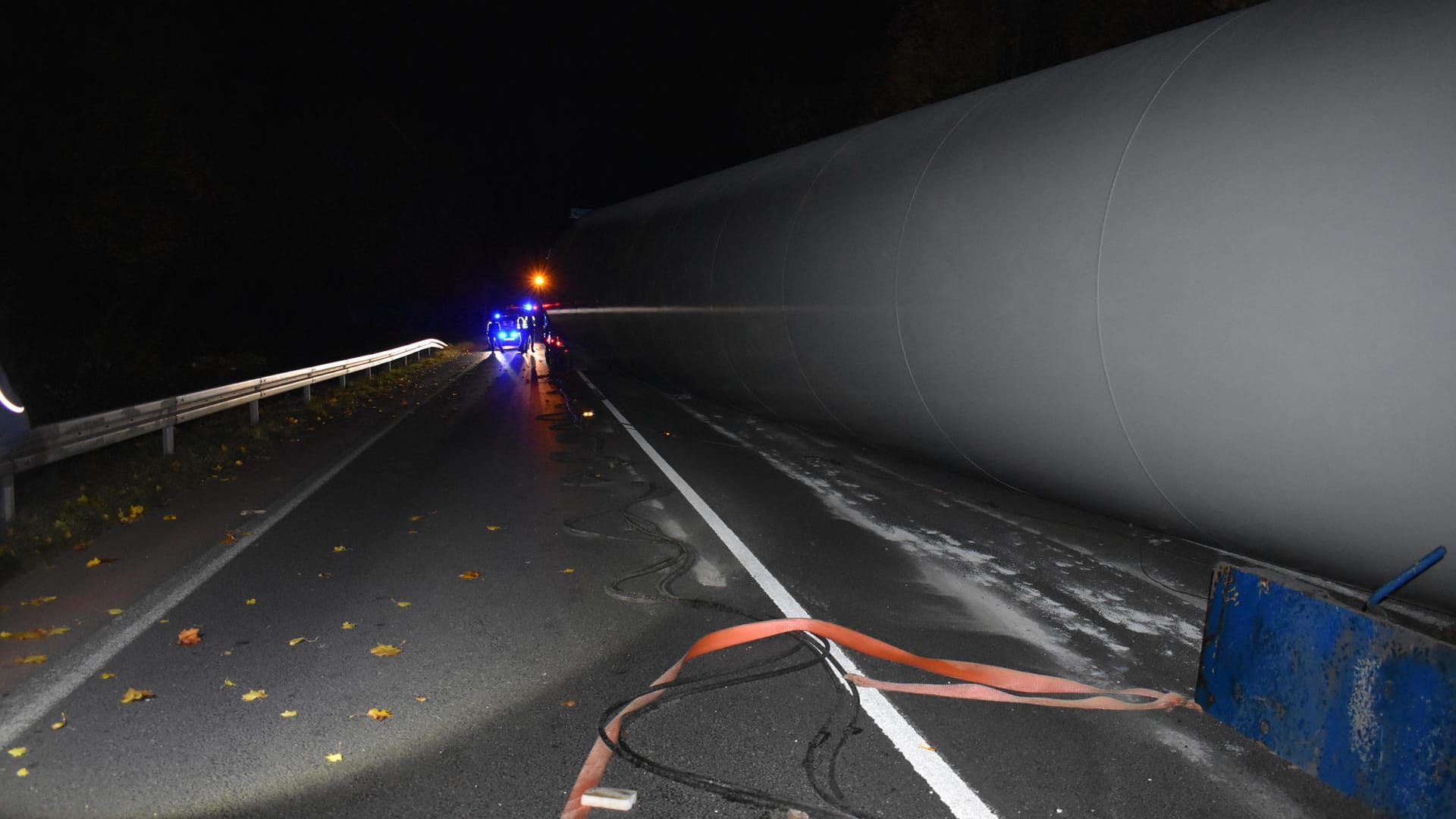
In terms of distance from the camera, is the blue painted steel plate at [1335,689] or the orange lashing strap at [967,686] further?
the orange lashing strap at [967,686]

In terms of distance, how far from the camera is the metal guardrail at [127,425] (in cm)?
845

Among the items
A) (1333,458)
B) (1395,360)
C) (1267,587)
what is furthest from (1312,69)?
(1267,587)

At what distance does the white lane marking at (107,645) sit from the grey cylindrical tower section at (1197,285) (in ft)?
19.6

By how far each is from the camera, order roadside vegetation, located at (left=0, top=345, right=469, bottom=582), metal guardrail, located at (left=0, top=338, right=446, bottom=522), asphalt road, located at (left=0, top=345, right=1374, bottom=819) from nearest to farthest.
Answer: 1. asphalt road, located at (left=0, top=345, right=1374, bottom=819)
2. roadside vegetation, located at (left=0, top=345, right=469, bottom=582)
3. metal guardrail, located at (left=0, top=338, right=446, bottom=522)

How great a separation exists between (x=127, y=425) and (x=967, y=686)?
31.6ft

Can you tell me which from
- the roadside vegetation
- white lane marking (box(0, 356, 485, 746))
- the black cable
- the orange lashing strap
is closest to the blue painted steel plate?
the orange lashing strap

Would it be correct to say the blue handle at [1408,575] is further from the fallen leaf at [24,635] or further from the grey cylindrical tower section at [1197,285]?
the fallen leaf at [24,635]

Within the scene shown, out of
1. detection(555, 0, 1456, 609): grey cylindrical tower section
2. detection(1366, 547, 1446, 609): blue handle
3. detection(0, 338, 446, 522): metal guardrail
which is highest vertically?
detection(555, 0, 1456, 609): grey cylindrical tower section

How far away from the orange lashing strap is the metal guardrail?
3759 millimetres

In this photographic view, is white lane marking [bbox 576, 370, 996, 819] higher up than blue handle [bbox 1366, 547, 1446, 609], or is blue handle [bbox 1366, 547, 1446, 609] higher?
blue handle [bbox 1366, 547, 1446, 609]

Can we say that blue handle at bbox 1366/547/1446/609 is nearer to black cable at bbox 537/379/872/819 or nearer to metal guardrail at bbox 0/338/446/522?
black cable at bbox 537/379/872/819

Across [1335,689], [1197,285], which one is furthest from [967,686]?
[1197,285]

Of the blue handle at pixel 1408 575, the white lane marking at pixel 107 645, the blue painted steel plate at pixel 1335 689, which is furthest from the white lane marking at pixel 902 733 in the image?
the white lane marking at pixel 107 645

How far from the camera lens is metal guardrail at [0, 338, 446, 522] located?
8453 millimetres
